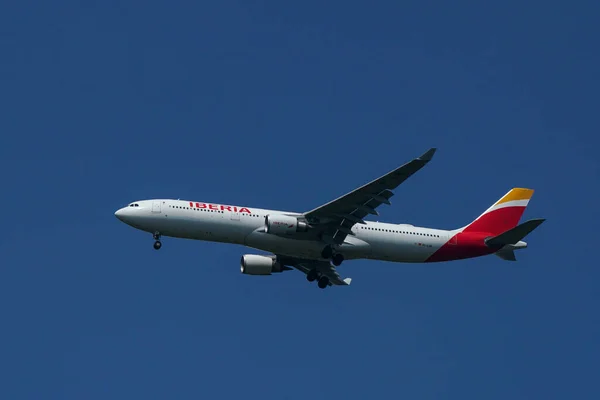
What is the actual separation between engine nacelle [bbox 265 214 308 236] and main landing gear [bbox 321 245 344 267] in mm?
2277

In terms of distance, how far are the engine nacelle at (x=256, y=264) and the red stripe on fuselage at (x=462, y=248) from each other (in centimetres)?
1035

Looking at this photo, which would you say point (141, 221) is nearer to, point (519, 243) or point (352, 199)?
point (352, 199)

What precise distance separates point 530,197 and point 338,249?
15.1m

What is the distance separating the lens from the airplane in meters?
61.5

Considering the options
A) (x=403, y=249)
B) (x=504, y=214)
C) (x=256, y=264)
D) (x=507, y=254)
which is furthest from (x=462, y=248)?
(x=256, y=264)

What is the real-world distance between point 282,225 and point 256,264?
690 cm

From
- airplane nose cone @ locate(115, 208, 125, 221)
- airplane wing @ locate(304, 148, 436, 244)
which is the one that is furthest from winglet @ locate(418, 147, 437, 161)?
airplane nose cone @ locate(115, 208, 125, 221)

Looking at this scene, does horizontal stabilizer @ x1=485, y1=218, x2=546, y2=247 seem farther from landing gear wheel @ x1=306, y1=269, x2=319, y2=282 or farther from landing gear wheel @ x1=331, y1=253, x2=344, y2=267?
landing gear wheel @ x1=306, y1=269, x2=319, y2=282

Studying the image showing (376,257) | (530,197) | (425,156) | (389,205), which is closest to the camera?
(425,156)

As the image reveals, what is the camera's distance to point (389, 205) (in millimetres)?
60375

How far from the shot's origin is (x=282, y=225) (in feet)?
202

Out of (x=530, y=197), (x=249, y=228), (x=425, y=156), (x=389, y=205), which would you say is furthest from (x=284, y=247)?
(x=530, y=197)

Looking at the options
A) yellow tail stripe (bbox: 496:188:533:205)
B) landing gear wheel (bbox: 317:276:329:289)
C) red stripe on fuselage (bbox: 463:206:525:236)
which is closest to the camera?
red stripe on fuselage (bbox: 463:206:525:236)

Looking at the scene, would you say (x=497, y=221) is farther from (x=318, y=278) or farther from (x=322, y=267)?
(x=318, y=278)
